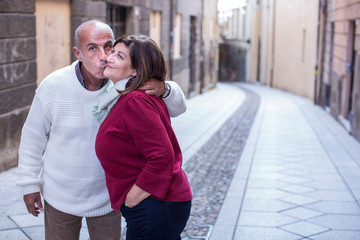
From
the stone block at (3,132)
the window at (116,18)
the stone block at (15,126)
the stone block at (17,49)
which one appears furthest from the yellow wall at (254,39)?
the stone block at (3,132)

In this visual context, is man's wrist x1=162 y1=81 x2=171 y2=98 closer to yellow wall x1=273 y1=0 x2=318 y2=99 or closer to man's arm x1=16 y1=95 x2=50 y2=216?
man's arm x1=16 y1=95 x2=50 y2=216

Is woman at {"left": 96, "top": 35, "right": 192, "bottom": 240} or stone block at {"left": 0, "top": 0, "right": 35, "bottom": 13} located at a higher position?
stone block at {"left": 0, "top": 0, "right": 35, "bottom": 13}

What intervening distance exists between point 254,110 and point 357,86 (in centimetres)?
647

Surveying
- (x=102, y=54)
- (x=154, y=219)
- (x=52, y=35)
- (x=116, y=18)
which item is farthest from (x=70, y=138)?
(x=116, y=18)

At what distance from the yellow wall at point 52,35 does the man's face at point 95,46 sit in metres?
5.06

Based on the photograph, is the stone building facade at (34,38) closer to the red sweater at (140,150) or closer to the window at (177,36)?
the window at (177,36)

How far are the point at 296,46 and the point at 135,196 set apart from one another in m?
22.6

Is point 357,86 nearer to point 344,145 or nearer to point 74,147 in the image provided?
point 344,145

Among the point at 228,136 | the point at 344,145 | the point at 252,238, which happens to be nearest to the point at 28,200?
the point at 252,238

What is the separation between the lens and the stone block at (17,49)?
6.30m

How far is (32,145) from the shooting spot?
2.65 meters

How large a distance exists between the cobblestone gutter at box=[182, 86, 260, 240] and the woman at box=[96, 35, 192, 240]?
251 cm

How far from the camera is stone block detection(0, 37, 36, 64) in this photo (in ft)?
20.7

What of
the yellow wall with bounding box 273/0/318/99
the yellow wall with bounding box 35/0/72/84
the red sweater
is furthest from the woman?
the yellow wall with bounding box 273/0/318/99
